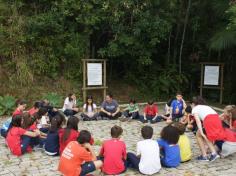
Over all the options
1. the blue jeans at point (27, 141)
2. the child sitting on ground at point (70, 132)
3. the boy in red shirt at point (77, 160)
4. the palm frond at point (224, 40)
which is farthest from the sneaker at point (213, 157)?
the palm frond at point (224, 40)

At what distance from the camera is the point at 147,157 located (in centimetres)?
660

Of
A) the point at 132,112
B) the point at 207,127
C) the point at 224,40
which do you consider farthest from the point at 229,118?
the point at 224,40

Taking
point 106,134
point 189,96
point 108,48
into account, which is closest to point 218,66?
point 189,96

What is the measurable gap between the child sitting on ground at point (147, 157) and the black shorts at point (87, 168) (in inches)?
34.5

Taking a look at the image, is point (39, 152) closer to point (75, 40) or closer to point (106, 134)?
point (106, 134)

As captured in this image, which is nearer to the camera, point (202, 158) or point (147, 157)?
point (147, 157)

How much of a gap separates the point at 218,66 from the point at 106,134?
305 inches

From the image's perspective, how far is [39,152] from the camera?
315 inches

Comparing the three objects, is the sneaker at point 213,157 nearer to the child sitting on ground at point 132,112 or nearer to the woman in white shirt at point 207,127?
the woman in white shirt at point 207,127

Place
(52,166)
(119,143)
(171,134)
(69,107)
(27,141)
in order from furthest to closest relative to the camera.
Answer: (69,107)
(27,141)
(52,166)
(171,134)
(119,143)

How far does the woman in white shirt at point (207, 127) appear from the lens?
7.29 m

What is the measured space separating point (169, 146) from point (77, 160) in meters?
1.87

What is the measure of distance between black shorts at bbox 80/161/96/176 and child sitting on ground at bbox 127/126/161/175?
2.87 feet

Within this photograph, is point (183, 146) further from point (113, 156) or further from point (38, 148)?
point (38, 148)
